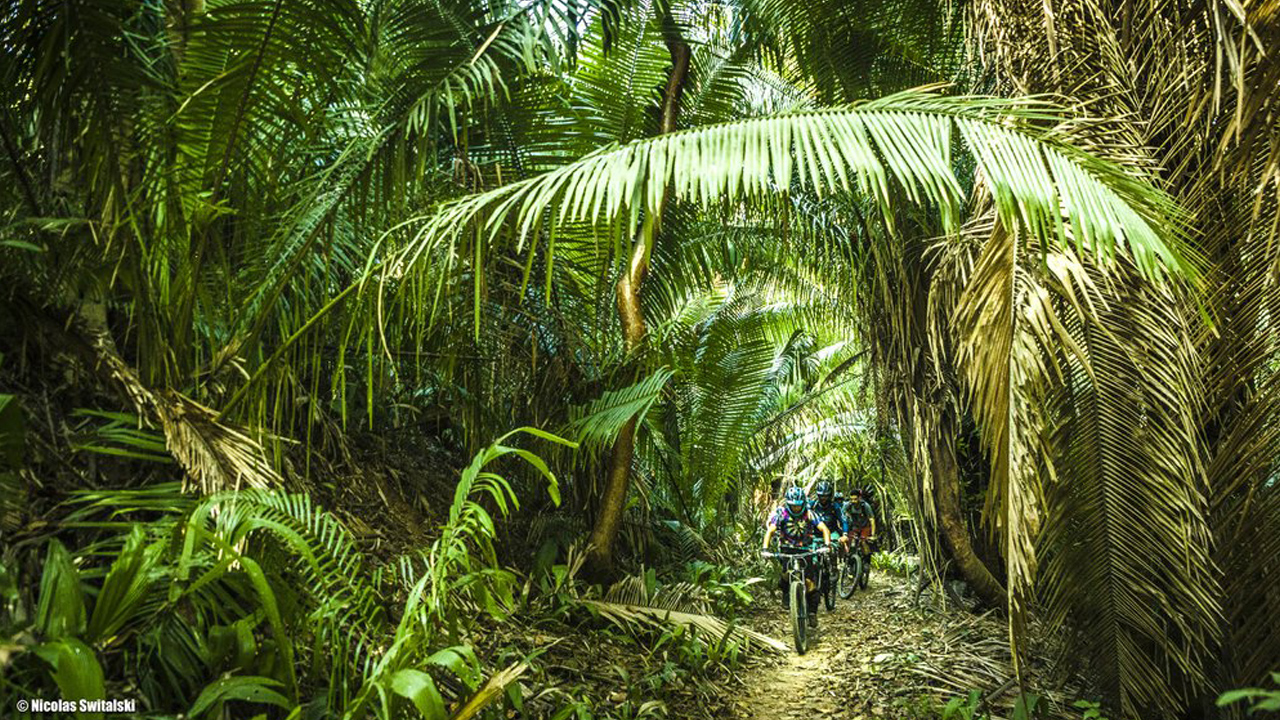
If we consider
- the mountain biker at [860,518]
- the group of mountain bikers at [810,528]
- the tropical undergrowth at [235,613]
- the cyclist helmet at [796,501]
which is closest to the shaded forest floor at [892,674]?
the group of mountain bikers at [810,528]

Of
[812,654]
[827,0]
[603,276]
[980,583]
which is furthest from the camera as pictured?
[812,654]

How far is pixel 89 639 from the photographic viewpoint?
6.86ft

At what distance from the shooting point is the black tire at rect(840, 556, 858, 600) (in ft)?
30.9

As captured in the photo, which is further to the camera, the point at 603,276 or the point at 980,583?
the point at 980,583

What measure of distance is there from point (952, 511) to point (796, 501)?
2.47m

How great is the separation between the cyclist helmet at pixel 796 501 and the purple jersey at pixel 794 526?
3 cm

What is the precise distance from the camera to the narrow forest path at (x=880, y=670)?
4.57 meters

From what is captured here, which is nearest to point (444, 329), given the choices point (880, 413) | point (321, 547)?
point (321, 547)

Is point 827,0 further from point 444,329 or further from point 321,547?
point 321,547

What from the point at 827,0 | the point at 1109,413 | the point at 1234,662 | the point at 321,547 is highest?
the point at 827,0

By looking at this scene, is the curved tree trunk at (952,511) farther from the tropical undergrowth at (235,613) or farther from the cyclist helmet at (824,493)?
the tropical undergrowth at (235,613)

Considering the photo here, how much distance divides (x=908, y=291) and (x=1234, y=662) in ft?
9.67

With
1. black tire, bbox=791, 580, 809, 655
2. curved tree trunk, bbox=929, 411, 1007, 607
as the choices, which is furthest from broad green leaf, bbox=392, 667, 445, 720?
black tire, bbox=791, 580, 809, 655

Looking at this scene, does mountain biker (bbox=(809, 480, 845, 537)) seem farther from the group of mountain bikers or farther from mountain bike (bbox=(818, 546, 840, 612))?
mountain bike (bbox=(818, 546, 840, 612))
